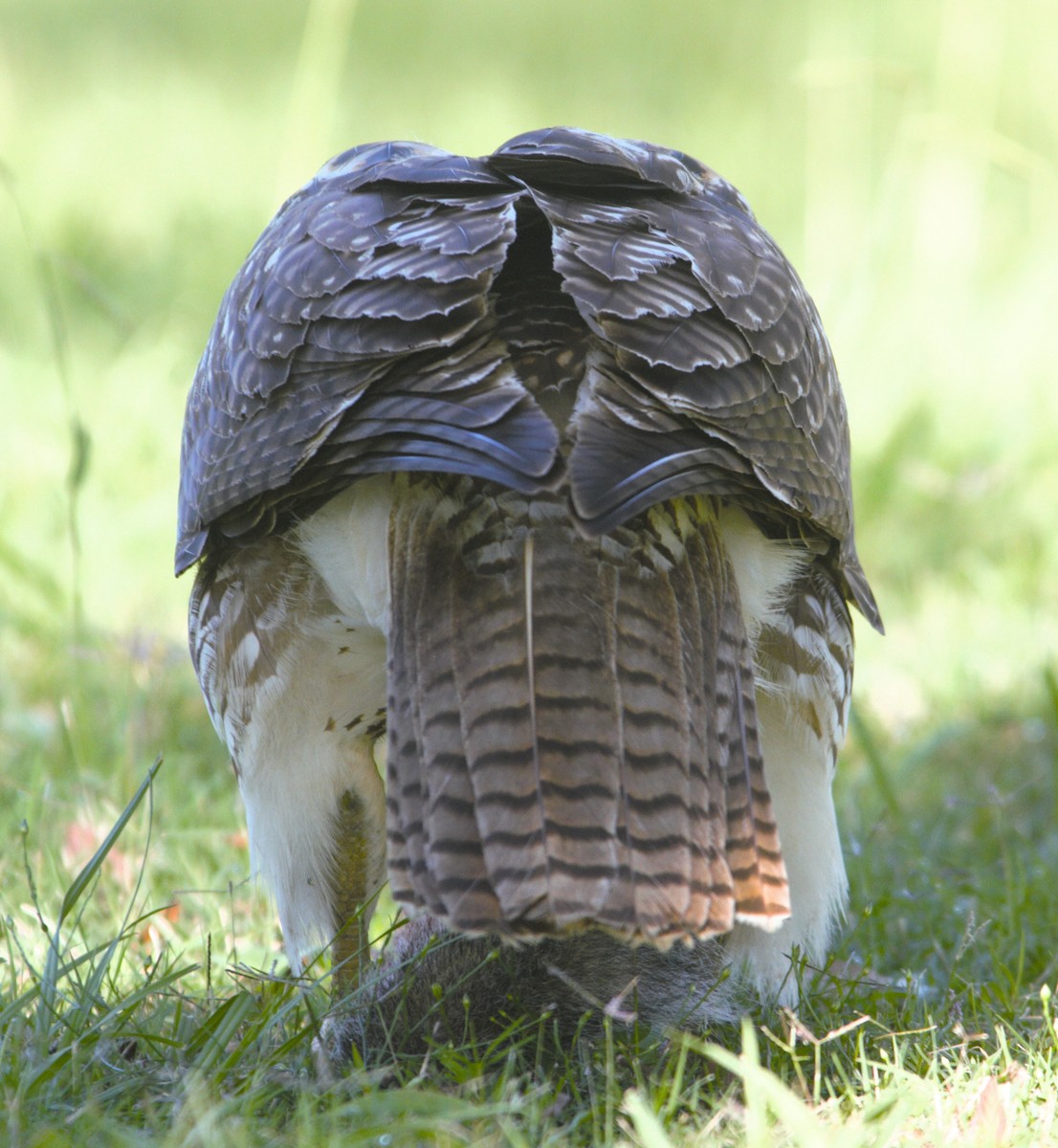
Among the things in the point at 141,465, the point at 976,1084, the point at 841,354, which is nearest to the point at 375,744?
the point at 976,1084

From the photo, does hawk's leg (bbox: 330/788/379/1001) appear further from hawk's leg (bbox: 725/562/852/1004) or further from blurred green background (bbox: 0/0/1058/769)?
blurred green background (bbox: 0/0/1058/769)

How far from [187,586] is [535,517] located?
358cm

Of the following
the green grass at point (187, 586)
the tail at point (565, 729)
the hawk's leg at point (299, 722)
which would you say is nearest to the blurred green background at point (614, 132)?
the green grass at point (187, 586)

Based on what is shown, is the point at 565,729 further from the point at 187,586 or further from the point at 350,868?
the point at 187,586

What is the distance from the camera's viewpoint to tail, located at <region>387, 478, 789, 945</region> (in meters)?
2.44

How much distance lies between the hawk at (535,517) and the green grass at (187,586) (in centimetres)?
37

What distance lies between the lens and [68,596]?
5.46m

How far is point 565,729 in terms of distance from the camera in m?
2.53

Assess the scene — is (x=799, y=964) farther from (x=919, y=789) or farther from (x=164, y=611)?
(x=164, y=611)

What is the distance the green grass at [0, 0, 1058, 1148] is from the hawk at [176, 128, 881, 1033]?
374 mm

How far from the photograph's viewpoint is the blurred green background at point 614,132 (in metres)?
5.79

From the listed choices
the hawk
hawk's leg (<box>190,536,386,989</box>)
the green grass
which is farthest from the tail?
hawk's leg (<box>190,536,386,989</box>)

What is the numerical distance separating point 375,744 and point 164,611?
7.68 ft

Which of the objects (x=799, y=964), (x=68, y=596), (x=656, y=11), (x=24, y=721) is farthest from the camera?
(x=656, y=11)
